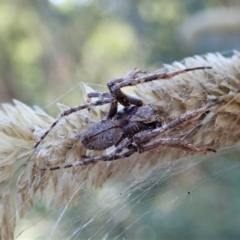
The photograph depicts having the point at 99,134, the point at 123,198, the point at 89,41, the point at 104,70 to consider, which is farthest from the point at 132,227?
the point at 89,41

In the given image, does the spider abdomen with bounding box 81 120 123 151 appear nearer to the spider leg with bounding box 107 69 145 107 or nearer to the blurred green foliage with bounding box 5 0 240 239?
the spider leg with bounding box 107 69 145 107

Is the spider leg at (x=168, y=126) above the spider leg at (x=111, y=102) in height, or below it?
below

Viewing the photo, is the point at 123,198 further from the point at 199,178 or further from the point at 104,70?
the point at 104,70

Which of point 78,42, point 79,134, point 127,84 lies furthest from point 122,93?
point 78,42

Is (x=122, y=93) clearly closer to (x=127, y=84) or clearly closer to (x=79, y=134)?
(x=127, y=84)

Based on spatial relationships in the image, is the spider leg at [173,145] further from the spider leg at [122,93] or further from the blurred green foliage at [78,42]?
the blurred green foliage at [78,42]

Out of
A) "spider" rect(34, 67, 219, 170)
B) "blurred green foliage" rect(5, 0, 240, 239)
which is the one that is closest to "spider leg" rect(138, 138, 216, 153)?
"spider" rect(34, 67, 219, 170)

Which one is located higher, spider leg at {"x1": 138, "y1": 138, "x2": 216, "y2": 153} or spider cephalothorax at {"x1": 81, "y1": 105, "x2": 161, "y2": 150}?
spider cephalothorax at {"x1": 81, "y1": 105, "x2": 161, "y2": 150}

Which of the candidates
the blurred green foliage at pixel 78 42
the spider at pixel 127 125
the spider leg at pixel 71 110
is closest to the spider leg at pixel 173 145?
the spider at pixel 127 125
